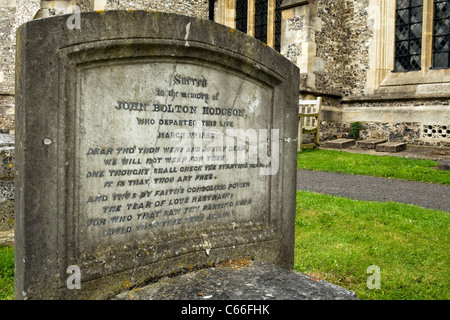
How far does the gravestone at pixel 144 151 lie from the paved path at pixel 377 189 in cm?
345

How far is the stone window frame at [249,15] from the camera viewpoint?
14.6 meters

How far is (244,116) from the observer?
265cm

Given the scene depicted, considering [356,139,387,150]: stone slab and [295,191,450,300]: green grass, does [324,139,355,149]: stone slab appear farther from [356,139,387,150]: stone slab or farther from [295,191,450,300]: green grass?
[295,191,450,300]: green grass

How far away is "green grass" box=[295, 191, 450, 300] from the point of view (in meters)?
3.07

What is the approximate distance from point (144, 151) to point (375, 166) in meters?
6.87

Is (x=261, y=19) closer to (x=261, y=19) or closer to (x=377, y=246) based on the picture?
(x=261, y=19)

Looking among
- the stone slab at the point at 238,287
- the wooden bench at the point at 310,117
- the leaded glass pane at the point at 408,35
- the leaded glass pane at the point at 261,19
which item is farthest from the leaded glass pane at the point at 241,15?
the stone slab at the point at 238,287

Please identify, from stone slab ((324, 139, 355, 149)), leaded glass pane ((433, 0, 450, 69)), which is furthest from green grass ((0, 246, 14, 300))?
leaded glass pane ((433, 0, 450, 69))

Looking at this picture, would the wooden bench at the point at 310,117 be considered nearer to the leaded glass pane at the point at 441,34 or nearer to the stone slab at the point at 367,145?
the stone slab at the point at 367,145

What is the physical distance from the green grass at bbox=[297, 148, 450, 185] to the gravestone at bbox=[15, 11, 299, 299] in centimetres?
522

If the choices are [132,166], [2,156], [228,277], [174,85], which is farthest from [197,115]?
[2,156]

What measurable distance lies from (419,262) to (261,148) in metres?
1.79

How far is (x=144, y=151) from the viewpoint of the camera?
2.23 m
